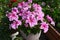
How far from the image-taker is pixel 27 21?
218cm

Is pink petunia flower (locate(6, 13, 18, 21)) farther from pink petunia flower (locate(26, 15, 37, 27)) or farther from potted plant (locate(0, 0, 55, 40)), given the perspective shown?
pink petunia flower (locate(26, 15, 37, 27))

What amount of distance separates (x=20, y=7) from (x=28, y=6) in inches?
3.7

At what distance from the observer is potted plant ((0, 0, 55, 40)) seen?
7.22ft

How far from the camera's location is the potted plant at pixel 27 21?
2199 mm

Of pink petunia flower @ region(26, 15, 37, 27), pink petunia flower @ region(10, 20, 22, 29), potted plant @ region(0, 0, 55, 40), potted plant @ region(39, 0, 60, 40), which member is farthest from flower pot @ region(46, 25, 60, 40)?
pink petunia flower @ region(10, 20, 22, 29)

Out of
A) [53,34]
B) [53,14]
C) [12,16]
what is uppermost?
[12,16]

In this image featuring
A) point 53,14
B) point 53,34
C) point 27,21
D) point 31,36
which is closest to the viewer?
point 27,21

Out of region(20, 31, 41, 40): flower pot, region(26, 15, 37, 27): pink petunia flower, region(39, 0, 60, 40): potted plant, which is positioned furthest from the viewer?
region(39, 0, 60, 40): potted plant

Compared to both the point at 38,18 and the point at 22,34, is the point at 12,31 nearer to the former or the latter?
the point at 22,34

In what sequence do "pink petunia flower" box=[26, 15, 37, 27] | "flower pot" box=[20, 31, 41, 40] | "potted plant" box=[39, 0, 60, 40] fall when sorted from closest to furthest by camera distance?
"pink petunia flower" box=[26, 15, 37, 27]
"flower pot" box=[20, 31, 41, 40]
"potted plant" box=[39, 0, 60, 40]

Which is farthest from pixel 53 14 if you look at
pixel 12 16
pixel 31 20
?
pixel 12 16

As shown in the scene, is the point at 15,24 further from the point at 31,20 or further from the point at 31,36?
the point at 31,36

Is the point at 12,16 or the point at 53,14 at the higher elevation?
the point at 12,16

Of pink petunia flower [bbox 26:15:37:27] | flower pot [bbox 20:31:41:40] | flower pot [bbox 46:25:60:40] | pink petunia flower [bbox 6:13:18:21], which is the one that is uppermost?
pink petunia flower [bbox 6:13:18:21]
